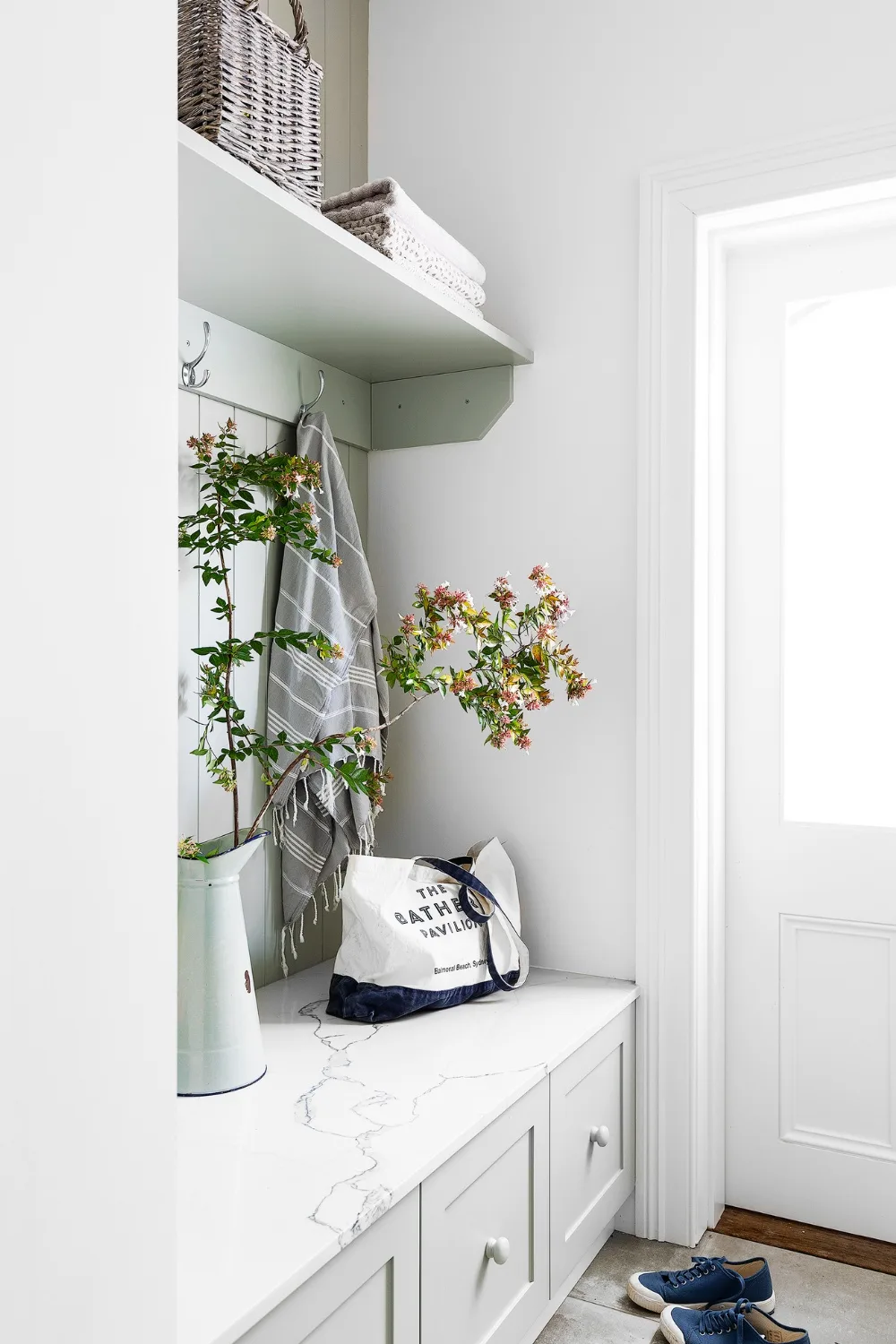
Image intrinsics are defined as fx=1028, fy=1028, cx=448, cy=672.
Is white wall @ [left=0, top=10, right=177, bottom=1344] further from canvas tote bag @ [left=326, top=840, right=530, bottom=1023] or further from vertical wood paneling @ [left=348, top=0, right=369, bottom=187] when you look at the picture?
vertical wood paneling @ [left=348, top=0, right=369, bottom=187]

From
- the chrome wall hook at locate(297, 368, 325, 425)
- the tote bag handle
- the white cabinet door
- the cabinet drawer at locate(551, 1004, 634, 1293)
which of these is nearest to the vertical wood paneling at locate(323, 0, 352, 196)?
the chrome wall hook at locate(297, 368, 325, 425)

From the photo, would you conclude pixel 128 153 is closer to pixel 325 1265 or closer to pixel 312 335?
pixel 325 1265

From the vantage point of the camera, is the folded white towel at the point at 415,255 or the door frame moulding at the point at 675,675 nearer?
the folded white towel at the point at 415,255

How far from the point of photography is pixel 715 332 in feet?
6.33

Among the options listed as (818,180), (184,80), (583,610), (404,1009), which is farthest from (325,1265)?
(818,180)

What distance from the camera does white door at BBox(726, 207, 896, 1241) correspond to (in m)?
1.88

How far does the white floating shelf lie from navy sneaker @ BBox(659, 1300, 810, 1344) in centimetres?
163

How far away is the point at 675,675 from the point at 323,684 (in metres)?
0.63

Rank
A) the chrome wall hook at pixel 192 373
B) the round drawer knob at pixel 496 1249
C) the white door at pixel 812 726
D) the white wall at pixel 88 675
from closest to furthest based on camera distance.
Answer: the white wall at pixel 88 675 → the round drawer knob at pixel 496 1249 → the chrome wall hook at pixel 192 373 → the white door at pixel 812 726

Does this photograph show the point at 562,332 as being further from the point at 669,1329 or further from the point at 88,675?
the point at 669,1329

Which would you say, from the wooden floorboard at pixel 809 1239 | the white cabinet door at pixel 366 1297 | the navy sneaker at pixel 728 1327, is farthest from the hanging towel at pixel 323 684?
the wooden floorboard at pixel 809 1239

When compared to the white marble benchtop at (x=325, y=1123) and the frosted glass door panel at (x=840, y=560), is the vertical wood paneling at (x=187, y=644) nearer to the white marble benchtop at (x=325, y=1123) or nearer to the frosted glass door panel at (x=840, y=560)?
the white marble benchtop at (x=325, y=1123)

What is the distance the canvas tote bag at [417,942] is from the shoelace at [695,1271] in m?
0.52

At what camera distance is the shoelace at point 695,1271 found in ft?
5.47
